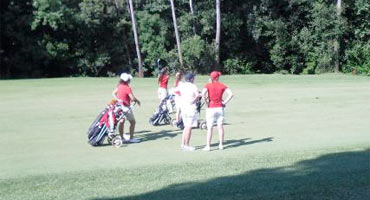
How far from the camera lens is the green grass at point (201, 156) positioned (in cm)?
855

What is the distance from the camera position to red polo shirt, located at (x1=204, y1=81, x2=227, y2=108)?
13875 mm

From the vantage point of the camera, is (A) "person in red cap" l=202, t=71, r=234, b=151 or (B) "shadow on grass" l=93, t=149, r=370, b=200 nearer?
(B) "shadow on grass" l=93, t=149, r=370, b=200

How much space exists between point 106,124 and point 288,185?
7.45 meters

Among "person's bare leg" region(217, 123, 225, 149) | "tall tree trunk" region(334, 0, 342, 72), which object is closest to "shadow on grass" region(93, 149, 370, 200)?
"person's bare leg" region(217, 123, 225, 149)

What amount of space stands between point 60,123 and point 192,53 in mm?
35872

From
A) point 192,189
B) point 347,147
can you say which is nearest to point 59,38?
point 347,147

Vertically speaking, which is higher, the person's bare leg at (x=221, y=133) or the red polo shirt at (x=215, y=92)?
the red polo shirt at (x=215, y=92)

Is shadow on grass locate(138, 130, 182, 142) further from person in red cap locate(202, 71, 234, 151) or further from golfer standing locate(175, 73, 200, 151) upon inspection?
person in red cap locate(202, 71, 234, 151)

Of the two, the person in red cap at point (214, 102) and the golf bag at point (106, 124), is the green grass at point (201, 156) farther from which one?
the person in red cap at point (214, 102)

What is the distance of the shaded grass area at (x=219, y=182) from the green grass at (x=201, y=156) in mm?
17

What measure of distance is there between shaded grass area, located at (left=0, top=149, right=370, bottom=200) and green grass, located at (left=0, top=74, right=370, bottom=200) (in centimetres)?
2

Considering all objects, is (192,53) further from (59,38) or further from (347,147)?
(347,147)

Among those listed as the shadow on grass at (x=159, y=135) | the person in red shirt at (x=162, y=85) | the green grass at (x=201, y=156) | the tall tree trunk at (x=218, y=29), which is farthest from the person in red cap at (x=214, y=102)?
the tall tree trunk at (x=218, y=29)

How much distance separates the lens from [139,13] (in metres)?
57.8
